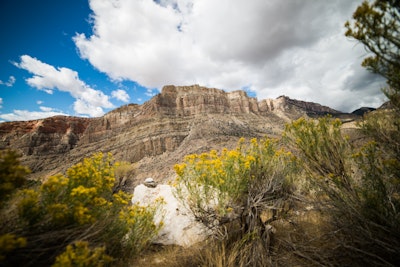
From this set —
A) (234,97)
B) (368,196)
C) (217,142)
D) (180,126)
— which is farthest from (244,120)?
(368,196)

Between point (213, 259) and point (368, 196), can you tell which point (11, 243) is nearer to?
point (213, 259)

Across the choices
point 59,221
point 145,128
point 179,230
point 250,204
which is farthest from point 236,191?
point 145,128

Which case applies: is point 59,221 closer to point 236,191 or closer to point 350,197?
point 236,191

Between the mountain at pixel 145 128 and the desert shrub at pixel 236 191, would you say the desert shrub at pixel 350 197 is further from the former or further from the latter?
the mountain at pixel 145 128

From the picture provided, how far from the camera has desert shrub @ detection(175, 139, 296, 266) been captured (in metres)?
2.87

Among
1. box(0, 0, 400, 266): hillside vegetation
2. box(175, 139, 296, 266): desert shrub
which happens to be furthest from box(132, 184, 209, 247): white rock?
box(175, 139, 296, 266): desert shrub

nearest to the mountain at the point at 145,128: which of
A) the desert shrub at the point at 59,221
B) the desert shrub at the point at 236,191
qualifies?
the desert shrub at the point at 236,191

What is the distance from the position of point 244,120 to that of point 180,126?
65.3 ft

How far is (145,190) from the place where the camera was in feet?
24.6

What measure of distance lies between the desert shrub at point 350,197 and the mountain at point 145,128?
25862 millimetres

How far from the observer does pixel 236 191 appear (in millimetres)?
2906

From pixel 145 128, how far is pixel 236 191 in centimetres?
4322

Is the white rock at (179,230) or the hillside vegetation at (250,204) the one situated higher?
the hillside vegetation at (250,204)

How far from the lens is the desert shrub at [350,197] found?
2145 millimetres
